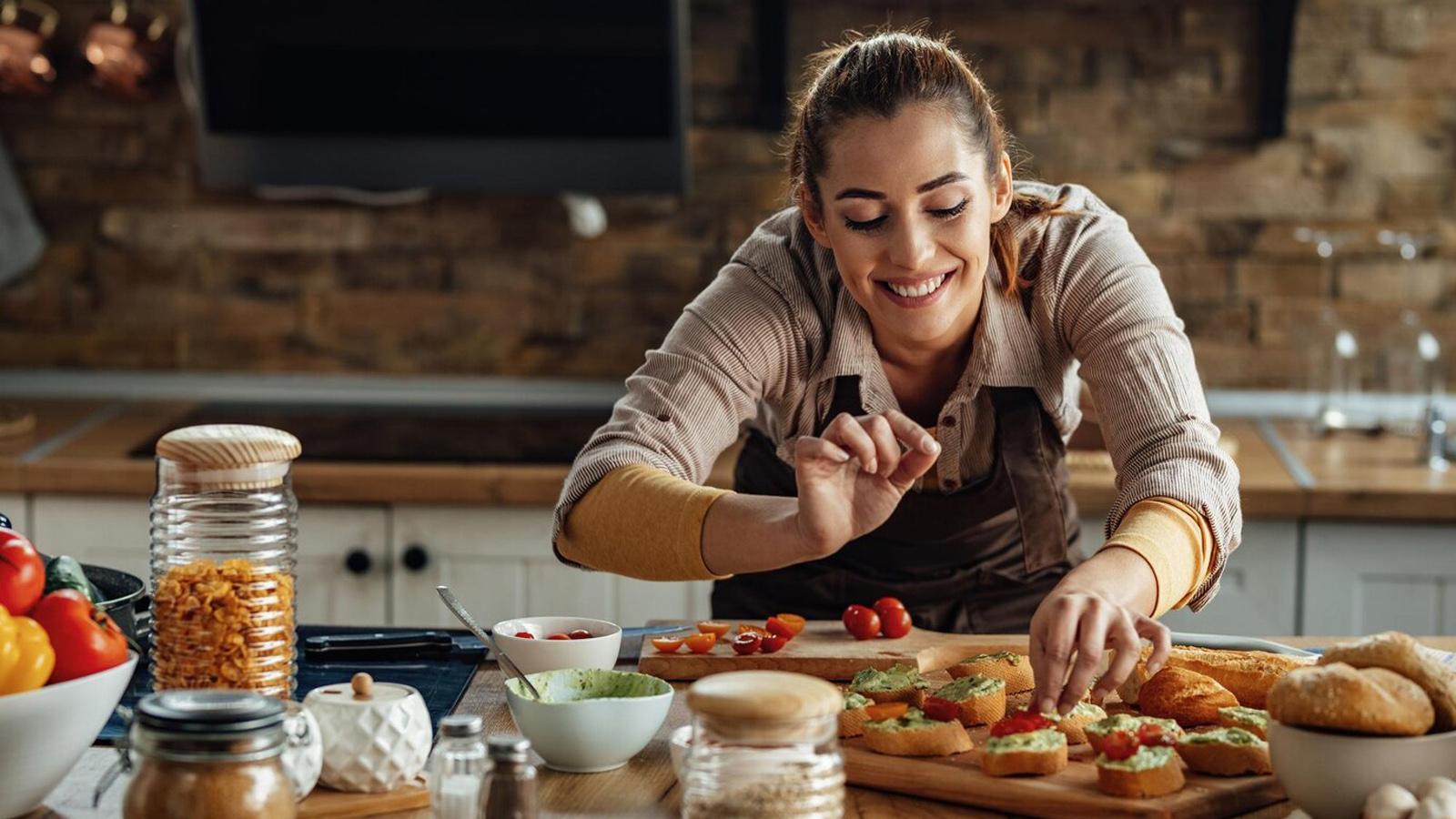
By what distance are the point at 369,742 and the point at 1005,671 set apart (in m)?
0.62

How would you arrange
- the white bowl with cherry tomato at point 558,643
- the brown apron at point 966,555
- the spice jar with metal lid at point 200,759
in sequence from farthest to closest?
1. the brown apron at point 966,555
2. the white bowl with cherry tomato at point 558,643
3. the spice jar with metal lid at point 200,759

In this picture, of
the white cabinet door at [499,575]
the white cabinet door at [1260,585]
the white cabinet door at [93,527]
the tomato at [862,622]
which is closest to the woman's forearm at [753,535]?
the tomato at [862,622]

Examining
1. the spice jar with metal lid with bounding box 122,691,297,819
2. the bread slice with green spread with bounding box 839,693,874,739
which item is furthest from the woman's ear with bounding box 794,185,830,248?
the spice jar with metal lid with bounding box 122,691,297,819

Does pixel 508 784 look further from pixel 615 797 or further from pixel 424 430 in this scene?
pixel 424 430

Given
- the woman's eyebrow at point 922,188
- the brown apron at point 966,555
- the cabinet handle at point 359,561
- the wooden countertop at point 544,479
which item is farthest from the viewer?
the cabinet handle at point 359,561

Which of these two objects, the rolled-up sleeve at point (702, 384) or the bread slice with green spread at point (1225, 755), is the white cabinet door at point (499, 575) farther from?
the bread slice with green spread at point (1225, 755)

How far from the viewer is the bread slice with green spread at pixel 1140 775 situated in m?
1.26

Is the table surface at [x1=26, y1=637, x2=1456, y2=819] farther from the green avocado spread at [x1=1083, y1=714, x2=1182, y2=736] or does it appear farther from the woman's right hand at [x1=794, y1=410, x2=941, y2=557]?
the woman's right hand at [x1=794, y1=410, x2=941, y2=557]

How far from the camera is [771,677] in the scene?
113 cm

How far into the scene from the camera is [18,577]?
4.19 ft

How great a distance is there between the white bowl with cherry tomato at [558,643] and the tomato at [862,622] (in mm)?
262

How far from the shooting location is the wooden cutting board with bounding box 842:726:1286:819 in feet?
4.12

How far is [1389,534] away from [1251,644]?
120 cm

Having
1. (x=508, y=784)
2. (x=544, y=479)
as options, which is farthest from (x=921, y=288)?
(x=544, y=479)
